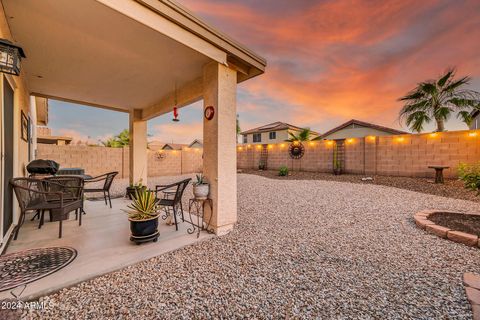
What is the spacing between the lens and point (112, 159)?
32.8ft

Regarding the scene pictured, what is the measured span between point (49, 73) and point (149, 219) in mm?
3806

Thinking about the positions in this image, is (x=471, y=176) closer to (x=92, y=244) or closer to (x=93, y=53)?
(x=92, y=244)

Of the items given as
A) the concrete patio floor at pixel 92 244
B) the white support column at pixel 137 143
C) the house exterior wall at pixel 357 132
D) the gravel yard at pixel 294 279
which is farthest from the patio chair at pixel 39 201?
the house exterior wall at pixel 357 132

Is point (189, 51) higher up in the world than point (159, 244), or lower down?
higher up

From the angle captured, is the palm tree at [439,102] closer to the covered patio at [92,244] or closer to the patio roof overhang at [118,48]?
the patio roof overhang at [118,48]

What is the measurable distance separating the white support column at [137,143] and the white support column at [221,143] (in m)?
4.20

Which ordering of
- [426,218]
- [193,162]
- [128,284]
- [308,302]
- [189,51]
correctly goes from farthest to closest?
[193,162] < [426,218] < [189,51] < [128,284] < [308,302]

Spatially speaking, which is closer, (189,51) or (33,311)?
(33,311)

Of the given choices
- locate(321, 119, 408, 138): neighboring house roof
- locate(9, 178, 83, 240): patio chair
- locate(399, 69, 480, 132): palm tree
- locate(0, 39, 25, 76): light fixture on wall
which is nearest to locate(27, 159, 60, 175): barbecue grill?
locate(9, 178, 83, 240): patio chair

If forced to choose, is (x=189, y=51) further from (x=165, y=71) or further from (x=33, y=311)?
(x=33, y=311)

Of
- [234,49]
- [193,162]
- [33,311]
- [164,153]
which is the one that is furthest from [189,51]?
[193,162]

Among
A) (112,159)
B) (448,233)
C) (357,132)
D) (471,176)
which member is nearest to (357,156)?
(471,176)

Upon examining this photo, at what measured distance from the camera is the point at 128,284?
70.7 inches

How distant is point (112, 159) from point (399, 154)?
14013mm
